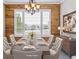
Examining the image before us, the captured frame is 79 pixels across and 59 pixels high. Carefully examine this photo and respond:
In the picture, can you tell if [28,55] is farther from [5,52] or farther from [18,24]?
[18,24]

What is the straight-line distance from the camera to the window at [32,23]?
35.2 feet

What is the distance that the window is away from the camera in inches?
422

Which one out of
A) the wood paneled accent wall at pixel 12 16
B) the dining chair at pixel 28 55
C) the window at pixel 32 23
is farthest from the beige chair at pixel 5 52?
the window at pixel 32 23

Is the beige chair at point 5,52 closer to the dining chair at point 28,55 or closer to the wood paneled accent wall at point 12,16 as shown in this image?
the dining chair at point 28,55

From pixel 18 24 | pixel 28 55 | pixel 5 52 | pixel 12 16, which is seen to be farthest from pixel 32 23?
pixel 28 55

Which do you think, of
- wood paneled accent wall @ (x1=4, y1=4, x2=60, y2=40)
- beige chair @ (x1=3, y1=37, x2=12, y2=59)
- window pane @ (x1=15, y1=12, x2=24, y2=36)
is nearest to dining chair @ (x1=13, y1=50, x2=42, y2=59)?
beige chair @ (x1=3, y1=37, x2=12, y2=59)

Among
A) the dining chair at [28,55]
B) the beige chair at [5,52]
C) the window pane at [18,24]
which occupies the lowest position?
the beige chair at [5,52]

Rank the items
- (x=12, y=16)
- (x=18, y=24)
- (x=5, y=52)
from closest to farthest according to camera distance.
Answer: (x=5, y=52) < (x=12, y=16) < (x=18, y=24)

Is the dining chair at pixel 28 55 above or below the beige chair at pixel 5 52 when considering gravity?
above

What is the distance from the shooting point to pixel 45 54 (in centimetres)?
389

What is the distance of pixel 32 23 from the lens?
1082 cm

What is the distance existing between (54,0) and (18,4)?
2385 millimetres

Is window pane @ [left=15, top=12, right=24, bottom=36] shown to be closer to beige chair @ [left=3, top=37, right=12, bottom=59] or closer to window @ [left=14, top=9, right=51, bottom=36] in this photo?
window @ [left=14, top=9, right=51, bottom=36]

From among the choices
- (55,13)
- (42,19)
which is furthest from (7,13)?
(55,13)
